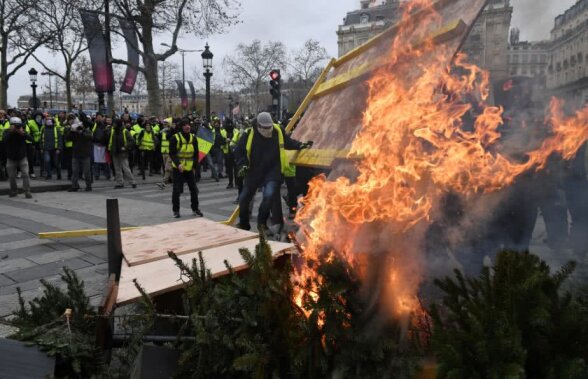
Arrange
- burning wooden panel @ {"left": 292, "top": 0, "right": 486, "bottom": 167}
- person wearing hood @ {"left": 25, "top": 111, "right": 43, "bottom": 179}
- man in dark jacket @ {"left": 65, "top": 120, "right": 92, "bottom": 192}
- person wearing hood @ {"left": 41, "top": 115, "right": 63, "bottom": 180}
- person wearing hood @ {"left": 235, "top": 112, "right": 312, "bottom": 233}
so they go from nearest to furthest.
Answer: burning wooden panel @ {"left": 292, "top": 0, "right": 486, "bottom": 167}, person wearing hood @ {"left": 235, "top": 112, "right": 312, "bottom": 233}, man in dark jacket @ {"left": 65, "top": 120, "right": 92, "bottom": 192}, person wearing hood @ {"left": 41, "top": 115, "right": 63, "bottom": 180}, person wearing hood @ {"left": 25, "top": 111, "right": 43, "bottom": 179}

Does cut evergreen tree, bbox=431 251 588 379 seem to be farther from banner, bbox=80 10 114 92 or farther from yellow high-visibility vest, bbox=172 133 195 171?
banner, bbox=80 10 114 92

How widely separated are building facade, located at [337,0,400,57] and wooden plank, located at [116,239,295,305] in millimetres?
2405

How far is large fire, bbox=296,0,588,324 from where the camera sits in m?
2.80

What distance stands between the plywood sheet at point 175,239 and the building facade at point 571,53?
3086mm

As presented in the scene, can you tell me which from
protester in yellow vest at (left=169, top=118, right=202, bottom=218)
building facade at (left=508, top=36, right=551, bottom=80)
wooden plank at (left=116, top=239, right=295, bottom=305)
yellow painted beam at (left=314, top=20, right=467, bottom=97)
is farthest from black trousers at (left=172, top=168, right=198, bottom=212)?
building facade at (left=508, top=36, right=551, bottom=80)

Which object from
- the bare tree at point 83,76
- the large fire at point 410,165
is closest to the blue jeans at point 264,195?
the large fire at point 410,165

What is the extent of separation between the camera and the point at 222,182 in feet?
51.8

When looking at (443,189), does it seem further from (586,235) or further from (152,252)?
(586,235)

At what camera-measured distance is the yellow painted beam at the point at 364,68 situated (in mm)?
3561

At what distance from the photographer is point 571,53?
12.0 feet

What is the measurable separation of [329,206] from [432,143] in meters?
0.88

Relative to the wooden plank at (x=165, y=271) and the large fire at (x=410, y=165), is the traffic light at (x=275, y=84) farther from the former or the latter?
the wooden plank at (x=165, y=271)

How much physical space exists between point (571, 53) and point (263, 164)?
418 centimetres

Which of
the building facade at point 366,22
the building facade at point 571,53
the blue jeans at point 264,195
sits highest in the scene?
the building facade at point 366,22
